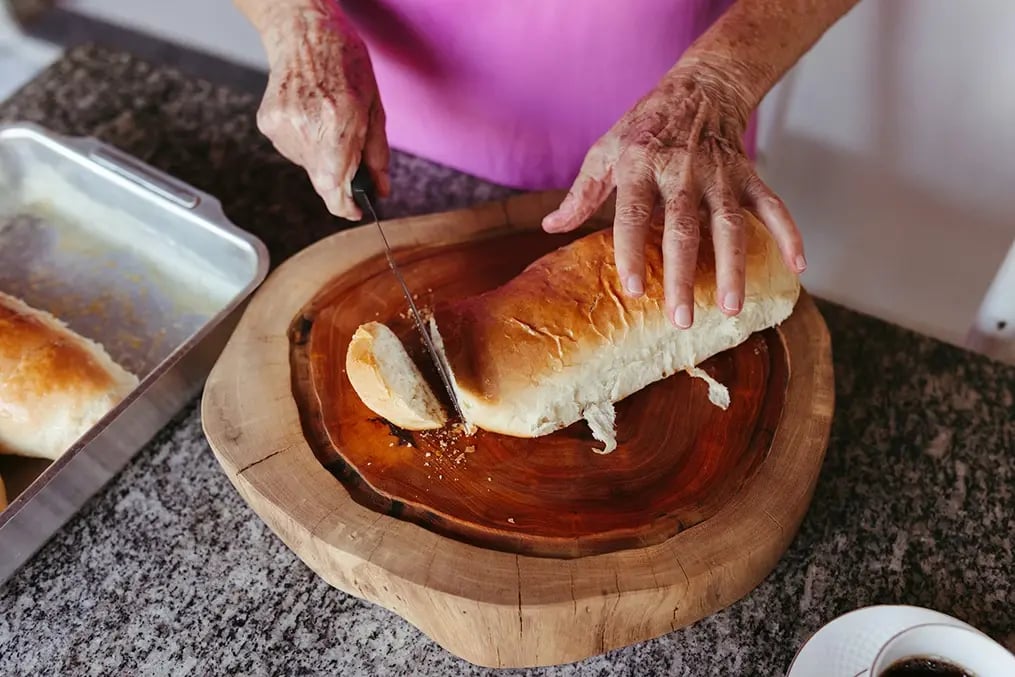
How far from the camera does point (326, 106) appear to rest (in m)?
1.14

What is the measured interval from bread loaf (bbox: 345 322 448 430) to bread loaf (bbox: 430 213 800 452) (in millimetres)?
46

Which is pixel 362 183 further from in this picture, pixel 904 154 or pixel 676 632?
pixel 904 154

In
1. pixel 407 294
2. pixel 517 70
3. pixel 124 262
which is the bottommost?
pixel 124 262

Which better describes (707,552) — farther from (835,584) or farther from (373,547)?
(373,547)

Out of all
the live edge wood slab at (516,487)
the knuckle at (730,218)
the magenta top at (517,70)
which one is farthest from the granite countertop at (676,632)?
the magenta top at (517,70)

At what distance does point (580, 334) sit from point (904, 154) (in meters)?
1.27

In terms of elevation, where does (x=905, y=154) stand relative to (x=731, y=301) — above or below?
below

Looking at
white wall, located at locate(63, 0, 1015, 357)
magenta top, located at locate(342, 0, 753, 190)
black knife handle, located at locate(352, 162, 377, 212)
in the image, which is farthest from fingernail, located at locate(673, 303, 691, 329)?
white wall, located at locate(63, 0, 1015, 357)

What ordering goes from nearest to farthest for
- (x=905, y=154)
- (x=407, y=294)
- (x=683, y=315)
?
(x=683, y=315)
(x=407, y=294)
(x=905, y=154)

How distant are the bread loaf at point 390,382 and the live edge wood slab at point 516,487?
3 centimetres

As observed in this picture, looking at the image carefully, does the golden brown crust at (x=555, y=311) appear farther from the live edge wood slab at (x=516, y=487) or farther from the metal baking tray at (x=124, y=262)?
the metal baking tray at (x=124, y=262)

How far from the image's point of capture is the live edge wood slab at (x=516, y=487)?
35.1 inches

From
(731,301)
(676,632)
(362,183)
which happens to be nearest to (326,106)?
(362,183)

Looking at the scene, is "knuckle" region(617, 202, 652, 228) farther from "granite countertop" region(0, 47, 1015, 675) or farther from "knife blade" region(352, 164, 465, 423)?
"granite countertop" region(0, 47, 1015, 675)
